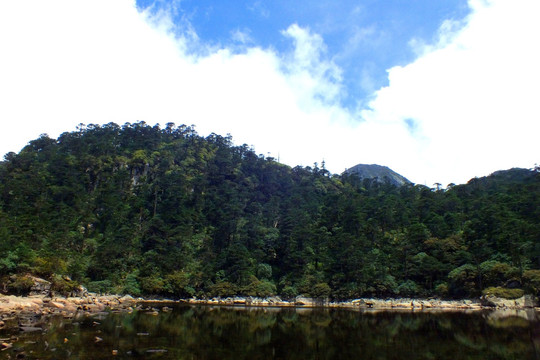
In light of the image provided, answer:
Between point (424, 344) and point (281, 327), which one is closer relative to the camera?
point (424, 344)

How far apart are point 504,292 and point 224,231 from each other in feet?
173

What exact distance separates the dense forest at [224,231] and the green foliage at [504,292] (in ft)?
0.83

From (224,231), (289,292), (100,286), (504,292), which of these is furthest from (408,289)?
(100,286)

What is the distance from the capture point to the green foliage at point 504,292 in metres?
47.3

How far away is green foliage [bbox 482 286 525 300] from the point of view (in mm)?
47312

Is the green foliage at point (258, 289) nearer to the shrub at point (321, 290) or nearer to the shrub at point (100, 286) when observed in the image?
the shrub at point (321, 290)

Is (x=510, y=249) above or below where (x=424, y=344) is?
above

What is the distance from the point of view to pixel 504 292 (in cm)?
4800

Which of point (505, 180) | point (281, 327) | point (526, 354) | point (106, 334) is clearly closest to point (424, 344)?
point (526, 354)

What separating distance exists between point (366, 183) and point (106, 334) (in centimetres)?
10993

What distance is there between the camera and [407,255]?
64312 millimetres

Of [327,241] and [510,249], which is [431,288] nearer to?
[510,249]

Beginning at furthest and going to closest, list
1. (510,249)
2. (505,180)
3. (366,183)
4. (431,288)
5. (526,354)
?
(366,183) < (505,180) < (431,288) < (510,249) < (526,354)

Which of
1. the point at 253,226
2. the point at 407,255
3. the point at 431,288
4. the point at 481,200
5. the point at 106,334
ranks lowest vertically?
the point at 106,334
